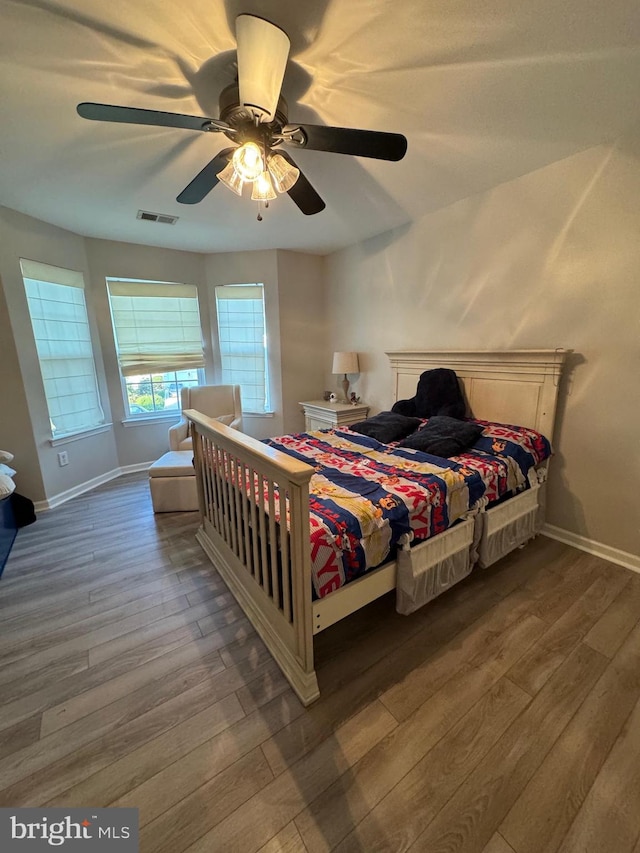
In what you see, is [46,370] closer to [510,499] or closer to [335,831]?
[335,831]

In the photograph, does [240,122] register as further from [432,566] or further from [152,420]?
[152,420]

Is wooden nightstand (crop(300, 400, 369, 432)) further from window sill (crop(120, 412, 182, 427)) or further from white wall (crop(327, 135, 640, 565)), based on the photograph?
window sill (crop(120, 412, 182, 427))

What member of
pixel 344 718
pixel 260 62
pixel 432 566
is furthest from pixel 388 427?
pixel 260 62

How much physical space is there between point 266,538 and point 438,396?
1.93m

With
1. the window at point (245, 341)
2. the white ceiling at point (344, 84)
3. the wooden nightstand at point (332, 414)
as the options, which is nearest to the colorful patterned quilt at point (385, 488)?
the wooden nightstand at point (332, 414)

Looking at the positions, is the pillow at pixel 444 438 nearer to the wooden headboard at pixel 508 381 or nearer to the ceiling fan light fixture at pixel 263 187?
the wooden headboard at pixel 508 381

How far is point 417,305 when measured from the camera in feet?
10.3

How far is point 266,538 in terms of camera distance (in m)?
1.52

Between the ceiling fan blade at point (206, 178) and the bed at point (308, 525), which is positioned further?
the ceiling fan blade at point (206, 178)

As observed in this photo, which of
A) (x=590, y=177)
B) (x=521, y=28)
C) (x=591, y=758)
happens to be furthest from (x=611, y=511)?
(x=521, y=28)

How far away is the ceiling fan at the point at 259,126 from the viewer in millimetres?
1138

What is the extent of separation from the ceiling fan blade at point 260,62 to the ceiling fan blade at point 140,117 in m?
0.18

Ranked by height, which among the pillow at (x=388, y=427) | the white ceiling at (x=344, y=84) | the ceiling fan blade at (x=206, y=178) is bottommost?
the pillow at (x=388, y=427)

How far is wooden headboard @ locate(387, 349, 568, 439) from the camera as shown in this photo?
2.29 metres
